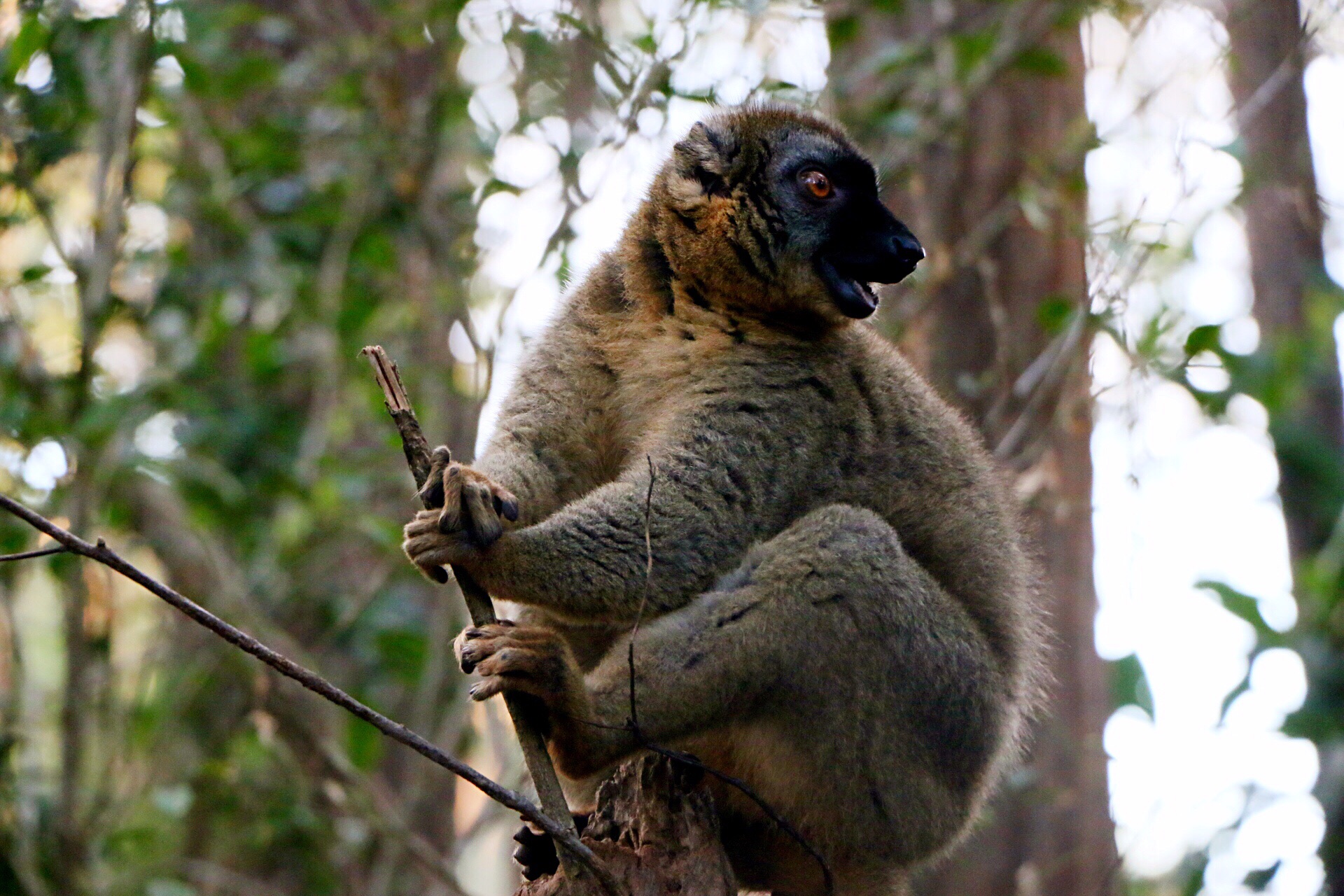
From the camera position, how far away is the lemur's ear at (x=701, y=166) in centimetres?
500

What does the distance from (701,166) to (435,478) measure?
1971 mm

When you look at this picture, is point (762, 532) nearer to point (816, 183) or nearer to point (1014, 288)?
point (816, 183)

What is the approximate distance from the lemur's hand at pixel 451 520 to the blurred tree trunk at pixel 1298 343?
14.4ft

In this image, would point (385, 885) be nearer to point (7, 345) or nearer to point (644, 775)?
point (7, 345)

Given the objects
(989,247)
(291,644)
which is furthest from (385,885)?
(989,247)

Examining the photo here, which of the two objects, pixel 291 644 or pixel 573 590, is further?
pixel 291 644

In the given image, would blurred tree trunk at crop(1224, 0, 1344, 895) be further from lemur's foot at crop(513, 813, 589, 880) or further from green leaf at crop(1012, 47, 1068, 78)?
lemur's foot at crop(513, 813, 589, 880)

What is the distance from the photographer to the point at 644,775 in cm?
390

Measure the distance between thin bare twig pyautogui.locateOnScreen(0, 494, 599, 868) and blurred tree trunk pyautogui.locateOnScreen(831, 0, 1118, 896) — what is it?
467 cm

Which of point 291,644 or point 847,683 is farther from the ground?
point 291,644

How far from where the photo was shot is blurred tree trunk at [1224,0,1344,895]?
650cm

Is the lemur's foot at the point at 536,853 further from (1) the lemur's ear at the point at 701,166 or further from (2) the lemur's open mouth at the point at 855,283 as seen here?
(1) the lemur's ear at the point at 701,166

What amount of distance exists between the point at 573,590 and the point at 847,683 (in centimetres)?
85

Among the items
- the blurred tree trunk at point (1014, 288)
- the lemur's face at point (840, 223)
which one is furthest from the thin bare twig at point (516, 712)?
the blurred tree trunk at point (1014, 288)
